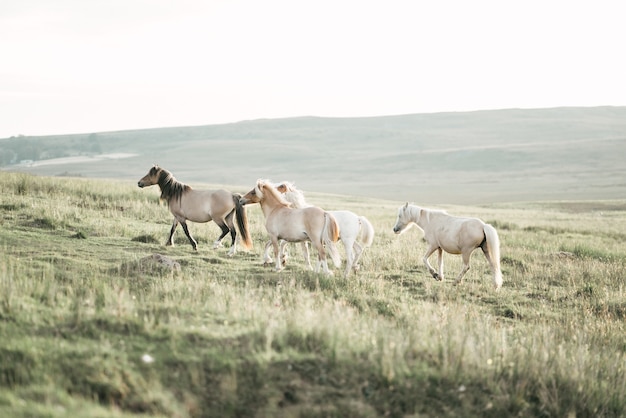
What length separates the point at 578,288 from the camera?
1390cm

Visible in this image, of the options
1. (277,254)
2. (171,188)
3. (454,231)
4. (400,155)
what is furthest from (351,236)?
(400,155)

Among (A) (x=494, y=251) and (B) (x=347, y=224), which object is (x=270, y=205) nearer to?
(B) (x=347, y=224)

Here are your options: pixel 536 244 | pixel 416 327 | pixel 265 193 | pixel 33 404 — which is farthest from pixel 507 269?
pixel 33 404

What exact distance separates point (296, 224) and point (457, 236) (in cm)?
385

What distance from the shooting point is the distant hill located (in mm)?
91400

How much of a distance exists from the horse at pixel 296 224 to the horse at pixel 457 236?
279cm

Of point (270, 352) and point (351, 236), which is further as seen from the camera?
point (351, 236)

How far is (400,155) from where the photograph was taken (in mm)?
132750

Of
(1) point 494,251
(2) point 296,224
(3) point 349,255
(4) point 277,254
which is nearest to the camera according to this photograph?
(2) point 296,224

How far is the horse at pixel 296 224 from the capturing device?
1293cm

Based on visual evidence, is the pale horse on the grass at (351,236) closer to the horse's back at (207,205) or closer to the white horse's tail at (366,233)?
the white horse's tail at (366,233)

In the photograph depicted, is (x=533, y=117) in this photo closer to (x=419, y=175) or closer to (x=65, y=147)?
(x=419, y=175)

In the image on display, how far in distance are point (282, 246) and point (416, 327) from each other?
592cm

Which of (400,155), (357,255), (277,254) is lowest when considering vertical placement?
(400,155)
